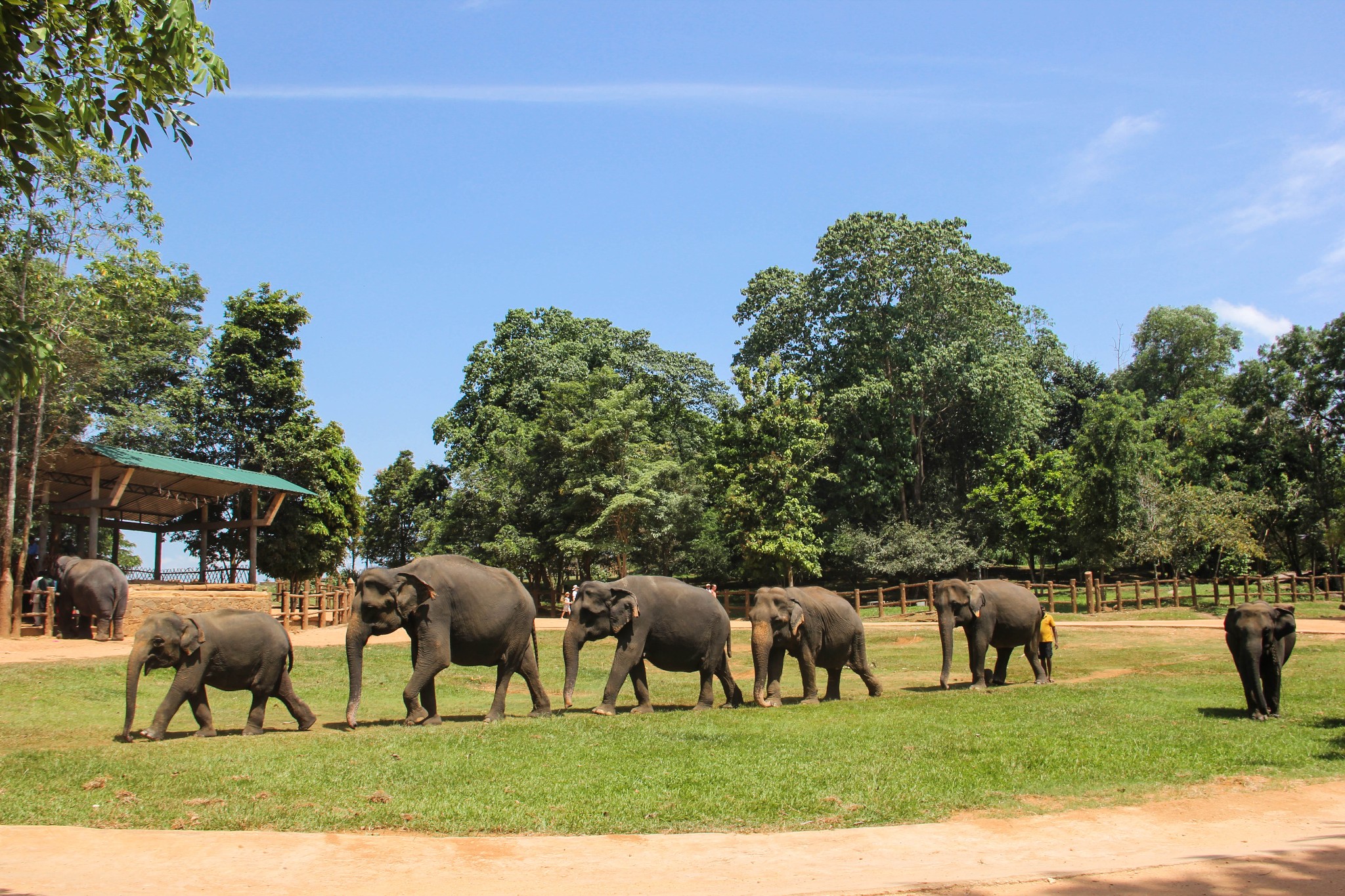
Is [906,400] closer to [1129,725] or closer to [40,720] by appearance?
[1129,725]

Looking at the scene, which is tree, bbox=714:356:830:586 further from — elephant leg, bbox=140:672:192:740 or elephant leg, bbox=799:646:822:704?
elephant leg, bbox=140:672:192:740

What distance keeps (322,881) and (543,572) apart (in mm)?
45311

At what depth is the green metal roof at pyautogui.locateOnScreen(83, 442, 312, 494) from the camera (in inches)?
1187

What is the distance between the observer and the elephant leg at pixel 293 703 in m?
14.9

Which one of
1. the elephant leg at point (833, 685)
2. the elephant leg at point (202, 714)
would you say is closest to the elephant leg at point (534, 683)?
the elephant leg at point (202, 714)

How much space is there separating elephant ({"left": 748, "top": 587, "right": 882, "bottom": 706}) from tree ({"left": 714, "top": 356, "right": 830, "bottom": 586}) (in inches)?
1033

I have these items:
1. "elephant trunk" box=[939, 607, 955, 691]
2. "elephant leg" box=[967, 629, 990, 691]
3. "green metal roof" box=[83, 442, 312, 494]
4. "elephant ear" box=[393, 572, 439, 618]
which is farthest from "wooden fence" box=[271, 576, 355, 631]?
"elephant leg" box=[967, 629, 990, 691]

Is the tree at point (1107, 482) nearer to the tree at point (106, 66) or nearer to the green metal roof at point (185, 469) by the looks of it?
the green metal roof at point (185, 469)

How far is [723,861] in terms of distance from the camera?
8.18 meters

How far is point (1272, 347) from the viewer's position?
57562 millimetres

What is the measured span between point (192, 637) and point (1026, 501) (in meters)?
44.0

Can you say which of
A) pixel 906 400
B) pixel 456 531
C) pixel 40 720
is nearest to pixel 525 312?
pixel 456 531

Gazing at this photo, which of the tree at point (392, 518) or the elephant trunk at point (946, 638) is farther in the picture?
the tree at point (392, 518)

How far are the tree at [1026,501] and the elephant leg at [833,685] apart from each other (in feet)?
108
